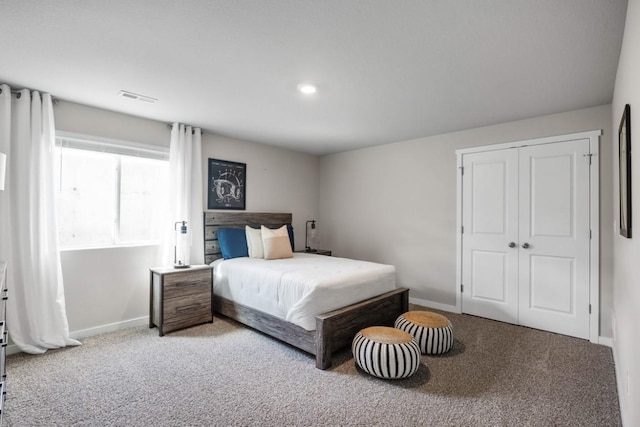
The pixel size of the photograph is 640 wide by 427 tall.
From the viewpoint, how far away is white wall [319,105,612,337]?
3.29 metres

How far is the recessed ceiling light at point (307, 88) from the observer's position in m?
2.73

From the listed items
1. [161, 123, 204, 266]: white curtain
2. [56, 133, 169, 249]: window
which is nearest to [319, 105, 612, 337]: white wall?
[161, 123, 204, 266]: white curtain

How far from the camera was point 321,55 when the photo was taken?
7.29 ft

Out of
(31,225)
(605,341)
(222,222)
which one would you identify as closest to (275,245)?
(222,222)

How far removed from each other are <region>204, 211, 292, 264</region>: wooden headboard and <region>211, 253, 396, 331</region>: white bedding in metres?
0.36

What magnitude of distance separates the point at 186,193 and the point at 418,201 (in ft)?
10.00

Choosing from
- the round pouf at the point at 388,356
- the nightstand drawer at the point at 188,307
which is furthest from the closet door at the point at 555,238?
the nightstand drawer at the point at 188,307

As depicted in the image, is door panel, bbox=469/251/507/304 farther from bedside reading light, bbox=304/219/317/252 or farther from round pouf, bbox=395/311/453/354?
bedside reading light, bbox=304/219/317/252

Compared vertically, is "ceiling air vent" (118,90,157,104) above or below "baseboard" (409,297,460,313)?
above

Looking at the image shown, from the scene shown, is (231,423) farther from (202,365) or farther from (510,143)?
(510,143)

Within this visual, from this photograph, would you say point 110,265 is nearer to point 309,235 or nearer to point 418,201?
point 309,235

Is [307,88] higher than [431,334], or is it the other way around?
[307,88]

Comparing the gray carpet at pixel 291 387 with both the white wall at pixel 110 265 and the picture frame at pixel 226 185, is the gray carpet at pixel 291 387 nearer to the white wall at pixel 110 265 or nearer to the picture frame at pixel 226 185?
the white wall at pixel 110 265

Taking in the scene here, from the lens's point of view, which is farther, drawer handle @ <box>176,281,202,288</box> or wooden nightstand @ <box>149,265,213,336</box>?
drawer handle @ <box>176,281,202,288</box>
